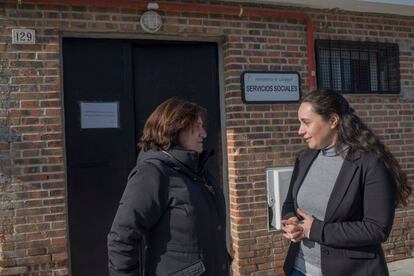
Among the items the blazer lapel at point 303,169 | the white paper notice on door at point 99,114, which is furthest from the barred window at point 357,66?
the blazer lapel at point 303,169

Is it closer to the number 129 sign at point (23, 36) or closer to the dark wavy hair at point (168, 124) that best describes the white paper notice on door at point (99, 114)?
the number 129 sign at point (23, 36)


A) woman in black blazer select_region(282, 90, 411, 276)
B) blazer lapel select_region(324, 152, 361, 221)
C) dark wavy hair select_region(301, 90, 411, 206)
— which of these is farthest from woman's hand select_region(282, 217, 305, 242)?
dark wavy hair select_region(301, 90, 411, 206)

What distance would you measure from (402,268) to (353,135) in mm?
3423

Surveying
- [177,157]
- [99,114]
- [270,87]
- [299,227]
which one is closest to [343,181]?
[299,227]

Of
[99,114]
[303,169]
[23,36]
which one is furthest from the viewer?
[99,114]

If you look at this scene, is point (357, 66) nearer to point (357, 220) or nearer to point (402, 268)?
point (402, 268)

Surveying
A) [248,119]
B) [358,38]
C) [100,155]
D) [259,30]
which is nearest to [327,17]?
[358,38]

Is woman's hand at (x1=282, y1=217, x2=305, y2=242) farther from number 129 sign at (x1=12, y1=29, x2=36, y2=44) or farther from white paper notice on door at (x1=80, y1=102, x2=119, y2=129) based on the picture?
number 129 sign at (x1=12, y1=29, x2=36, y2=44)

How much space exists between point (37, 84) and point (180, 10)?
1.52m

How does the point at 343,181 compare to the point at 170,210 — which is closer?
the point at 170,210

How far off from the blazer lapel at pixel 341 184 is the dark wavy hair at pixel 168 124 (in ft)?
2.64

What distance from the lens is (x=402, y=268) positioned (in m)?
5.09

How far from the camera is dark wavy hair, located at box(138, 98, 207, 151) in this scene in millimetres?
2256

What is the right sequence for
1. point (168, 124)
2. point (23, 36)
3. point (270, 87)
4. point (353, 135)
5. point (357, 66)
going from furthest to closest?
point (357, 66)
point (270, 87)
point (23, 36)
point (353, 135)
point (168, 124)
